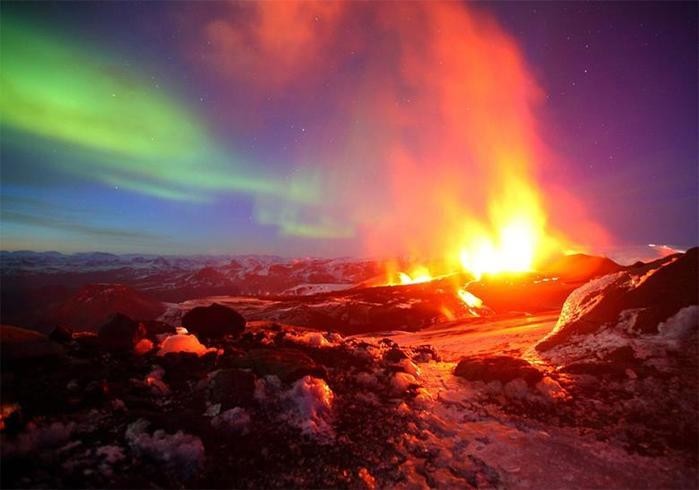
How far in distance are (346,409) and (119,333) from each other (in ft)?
26.9

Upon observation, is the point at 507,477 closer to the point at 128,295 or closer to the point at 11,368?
the point at 11,368

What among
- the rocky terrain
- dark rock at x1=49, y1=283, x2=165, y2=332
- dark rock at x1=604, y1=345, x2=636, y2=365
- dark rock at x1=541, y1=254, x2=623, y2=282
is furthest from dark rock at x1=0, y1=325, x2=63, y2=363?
dark rock at x1=49, y1=283, x2=165, y2=332

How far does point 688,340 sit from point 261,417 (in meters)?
15.3

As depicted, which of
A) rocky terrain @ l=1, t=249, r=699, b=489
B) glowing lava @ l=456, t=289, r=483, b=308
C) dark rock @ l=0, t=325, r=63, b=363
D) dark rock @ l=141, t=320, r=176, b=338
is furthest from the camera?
glowing lava @ l=456, t=289, r=483, b=308

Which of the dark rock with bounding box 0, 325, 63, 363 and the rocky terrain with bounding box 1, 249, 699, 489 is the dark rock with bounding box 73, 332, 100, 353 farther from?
the dark rock with bounding box 0, 325, 63, 363

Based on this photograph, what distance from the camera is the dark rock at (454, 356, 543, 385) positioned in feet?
42.1

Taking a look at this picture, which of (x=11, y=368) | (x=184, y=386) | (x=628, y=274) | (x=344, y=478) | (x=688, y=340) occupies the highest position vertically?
(x=628, y=274)

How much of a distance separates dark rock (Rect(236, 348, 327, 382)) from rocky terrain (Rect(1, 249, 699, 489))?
0.06m

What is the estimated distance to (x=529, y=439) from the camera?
10.0 meters

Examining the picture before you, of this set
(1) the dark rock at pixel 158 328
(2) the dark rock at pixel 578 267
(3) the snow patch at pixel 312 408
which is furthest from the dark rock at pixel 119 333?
(2) the dark rock at pixel 578 267

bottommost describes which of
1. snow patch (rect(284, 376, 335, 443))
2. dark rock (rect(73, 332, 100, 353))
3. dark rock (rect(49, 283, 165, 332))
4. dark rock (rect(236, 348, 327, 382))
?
dark rock (rect(49, 283, 165, 332))

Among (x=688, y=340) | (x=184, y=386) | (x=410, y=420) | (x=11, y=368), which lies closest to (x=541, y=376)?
(x=410, y=420)

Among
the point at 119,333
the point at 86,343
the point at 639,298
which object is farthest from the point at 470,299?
the point at 86,343

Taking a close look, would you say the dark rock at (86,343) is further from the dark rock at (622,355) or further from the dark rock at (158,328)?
the dark rock at (622,355)
